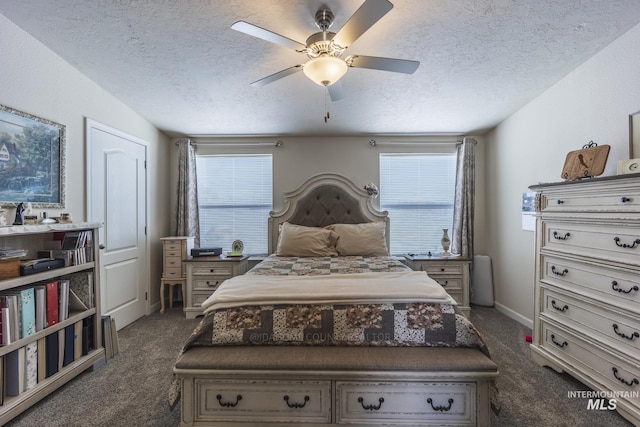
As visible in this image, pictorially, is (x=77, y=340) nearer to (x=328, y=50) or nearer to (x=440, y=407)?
(x=440, y=407)

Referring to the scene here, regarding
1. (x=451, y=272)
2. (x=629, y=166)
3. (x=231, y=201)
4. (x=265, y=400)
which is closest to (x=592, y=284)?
(x=629, y=166)

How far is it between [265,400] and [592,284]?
223cm

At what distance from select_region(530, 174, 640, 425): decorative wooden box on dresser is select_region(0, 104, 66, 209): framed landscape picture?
393 cm

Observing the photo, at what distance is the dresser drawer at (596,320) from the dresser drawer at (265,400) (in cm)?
178

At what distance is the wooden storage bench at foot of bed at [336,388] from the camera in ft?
5.06

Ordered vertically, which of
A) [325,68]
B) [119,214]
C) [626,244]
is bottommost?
[626,244]

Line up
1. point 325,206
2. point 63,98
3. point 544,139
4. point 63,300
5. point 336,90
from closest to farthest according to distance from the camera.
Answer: point 63,300
point 336,90
point 63,98
point 544,139
point 325,206

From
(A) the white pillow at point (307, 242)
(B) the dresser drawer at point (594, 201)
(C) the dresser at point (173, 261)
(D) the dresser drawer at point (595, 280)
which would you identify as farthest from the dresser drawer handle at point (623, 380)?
(C) the dresser at point (173, 261)

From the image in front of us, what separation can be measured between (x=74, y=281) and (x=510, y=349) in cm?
382

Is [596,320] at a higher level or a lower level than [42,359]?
higher

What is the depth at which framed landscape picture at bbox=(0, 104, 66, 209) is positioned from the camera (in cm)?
199

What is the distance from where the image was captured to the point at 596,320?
1.92m

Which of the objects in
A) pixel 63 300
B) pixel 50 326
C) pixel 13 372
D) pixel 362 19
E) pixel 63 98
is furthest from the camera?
pixel 63 98

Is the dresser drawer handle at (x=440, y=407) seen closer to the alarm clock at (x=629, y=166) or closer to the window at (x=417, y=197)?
the alarm clock at (x=629, y=166)
